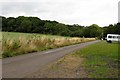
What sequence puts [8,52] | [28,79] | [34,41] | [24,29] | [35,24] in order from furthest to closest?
1. [35,24]
2. [24,29]
3. [34,41]
4. [8,52]
5. [28,79]

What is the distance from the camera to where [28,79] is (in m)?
9.83

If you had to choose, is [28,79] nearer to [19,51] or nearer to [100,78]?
[100,78]

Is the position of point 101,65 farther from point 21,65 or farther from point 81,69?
point 21,65

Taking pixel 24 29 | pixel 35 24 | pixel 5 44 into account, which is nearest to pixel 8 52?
Result: pixel 5 44

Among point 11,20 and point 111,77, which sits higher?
point 11,20

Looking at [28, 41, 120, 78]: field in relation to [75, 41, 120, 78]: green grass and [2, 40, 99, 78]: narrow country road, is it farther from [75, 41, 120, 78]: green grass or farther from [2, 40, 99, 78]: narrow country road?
[2, 40, 99, 78]: narrow country road

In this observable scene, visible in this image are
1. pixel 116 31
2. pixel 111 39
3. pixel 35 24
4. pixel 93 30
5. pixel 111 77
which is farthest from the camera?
pixel 93 30

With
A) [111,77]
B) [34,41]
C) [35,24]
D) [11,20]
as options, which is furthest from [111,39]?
[111,77]

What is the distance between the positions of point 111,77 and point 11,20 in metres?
83.9

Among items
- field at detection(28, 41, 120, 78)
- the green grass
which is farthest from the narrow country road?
the green grass

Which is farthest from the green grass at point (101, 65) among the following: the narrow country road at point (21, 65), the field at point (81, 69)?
the narrow country road at point (21, 65)

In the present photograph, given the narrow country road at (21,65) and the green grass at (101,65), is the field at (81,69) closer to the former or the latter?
the green grass at (101,65)

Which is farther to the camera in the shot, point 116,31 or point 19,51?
point 116,31

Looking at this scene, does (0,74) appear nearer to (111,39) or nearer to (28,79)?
(28,79)
